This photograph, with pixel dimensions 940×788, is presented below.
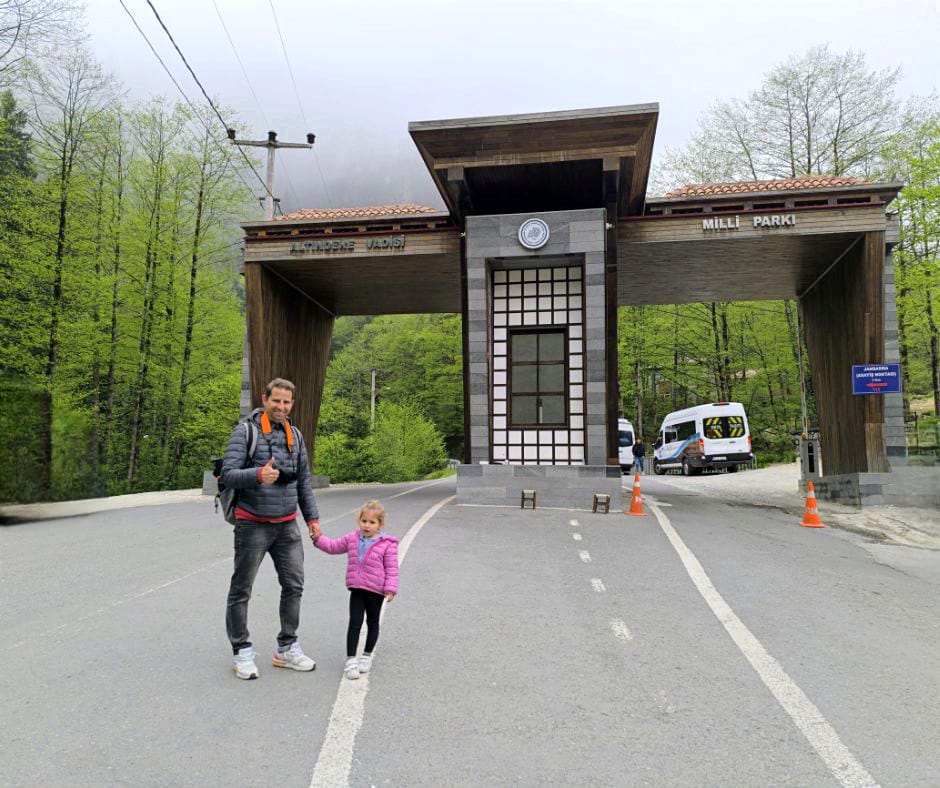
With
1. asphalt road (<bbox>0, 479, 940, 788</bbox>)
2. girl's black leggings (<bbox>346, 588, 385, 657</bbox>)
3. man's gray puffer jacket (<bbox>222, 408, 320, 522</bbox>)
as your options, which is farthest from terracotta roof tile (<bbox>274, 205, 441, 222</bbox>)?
girl's black leggings (<bbox>346, 588, 385, 657</bbox>)

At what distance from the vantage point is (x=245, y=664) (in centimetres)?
409

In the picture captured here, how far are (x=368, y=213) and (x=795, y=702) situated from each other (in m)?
14.5

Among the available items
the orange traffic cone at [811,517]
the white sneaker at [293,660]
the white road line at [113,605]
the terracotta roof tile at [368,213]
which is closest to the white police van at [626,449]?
the terracotta roof tile at [368,213]

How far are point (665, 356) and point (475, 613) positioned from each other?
34.2 m

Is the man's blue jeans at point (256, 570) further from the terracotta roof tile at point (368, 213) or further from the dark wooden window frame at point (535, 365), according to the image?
the terracotta roof tile at point (368, 213)

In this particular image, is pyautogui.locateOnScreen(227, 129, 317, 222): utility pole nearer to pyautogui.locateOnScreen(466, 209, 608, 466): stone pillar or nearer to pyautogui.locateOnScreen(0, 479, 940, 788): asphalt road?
pyautogui.locateOnScreen(466, 209, 608, 466): stone pillar

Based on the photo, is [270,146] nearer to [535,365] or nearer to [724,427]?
[535,365]

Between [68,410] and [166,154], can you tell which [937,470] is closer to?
[68,410]

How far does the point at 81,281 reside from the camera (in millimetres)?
21297

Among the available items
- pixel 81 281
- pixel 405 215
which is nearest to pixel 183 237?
pixel 81 281

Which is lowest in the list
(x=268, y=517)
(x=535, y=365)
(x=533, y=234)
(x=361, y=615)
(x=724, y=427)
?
(x=361, y=615)

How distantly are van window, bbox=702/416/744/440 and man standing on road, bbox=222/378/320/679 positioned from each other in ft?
82.3

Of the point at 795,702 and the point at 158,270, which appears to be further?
the point at 158,270

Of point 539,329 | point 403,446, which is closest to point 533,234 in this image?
point 539,329
